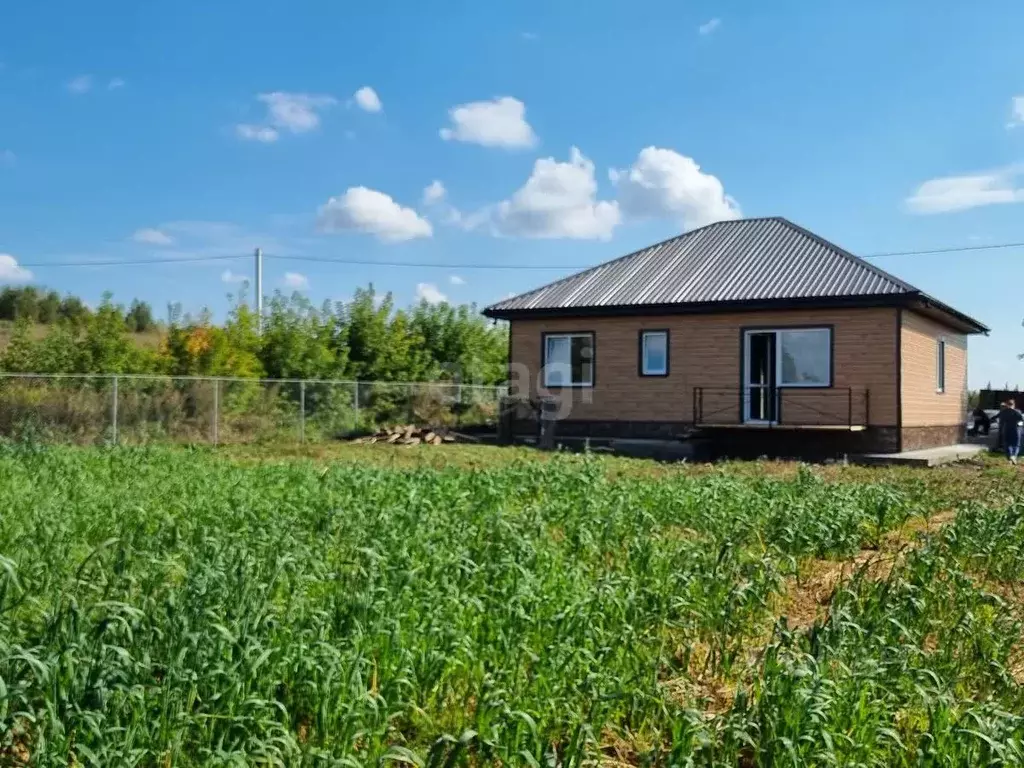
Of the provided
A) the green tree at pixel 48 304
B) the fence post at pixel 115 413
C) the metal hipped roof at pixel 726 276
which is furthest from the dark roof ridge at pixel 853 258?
the green tree at pixel 48 304

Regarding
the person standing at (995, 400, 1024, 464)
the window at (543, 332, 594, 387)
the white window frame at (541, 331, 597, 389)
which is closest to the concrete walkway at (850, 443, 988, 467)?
the person standing at (995, 400, 1024, 464)

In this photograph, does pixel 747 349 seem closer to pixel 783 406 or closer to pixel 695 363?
pixel 695 363

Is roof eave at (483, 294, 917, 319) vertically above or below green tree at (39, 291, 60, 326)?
below

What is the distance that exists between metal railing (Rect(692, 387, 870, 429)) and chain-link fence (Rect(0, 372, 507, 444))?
21.8 ft

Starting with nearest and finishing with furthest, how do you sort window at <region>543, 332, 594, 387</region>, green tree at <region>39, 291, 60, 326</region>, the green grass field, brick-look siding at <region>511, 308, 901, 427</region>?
the green grass field, brick-look siding at <region>511, 308, 901, 427</region>, window at <region>543, 332, 594, 387</region>, green tree at <region>39, 291, 60, 326</region>

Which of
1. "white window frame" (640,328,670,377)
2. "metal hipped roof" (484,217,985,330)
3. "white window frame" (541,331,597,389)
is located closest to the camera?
"metal hipped roof" (484,217,985,330)

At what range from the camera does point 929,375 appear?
20031mm

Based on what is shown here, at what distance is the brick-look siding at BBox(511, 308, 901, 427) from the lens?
57.7 feet

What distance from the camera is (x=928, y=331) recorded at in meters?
20.0

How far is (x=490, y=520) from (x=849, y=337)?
43.2 ft

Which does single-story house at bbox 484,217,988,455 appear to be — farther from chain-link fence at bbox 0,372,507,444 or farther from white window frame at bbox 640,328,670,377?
chain-link fence at bbox 0,372,507,444

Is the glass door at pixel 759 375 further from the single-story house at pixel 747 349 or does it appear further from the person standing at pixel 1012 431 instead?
the person standing at pixel 1012 431

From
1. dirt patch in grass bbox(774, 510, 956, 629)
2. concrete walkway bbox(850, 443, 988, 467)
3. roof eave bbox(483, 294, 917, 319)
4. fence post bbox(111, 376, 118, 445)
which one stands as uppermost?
roof eave bbox(483, 294, 917, 319)

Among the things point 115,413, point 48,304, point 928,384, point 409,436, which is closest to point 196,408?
point 115,413
